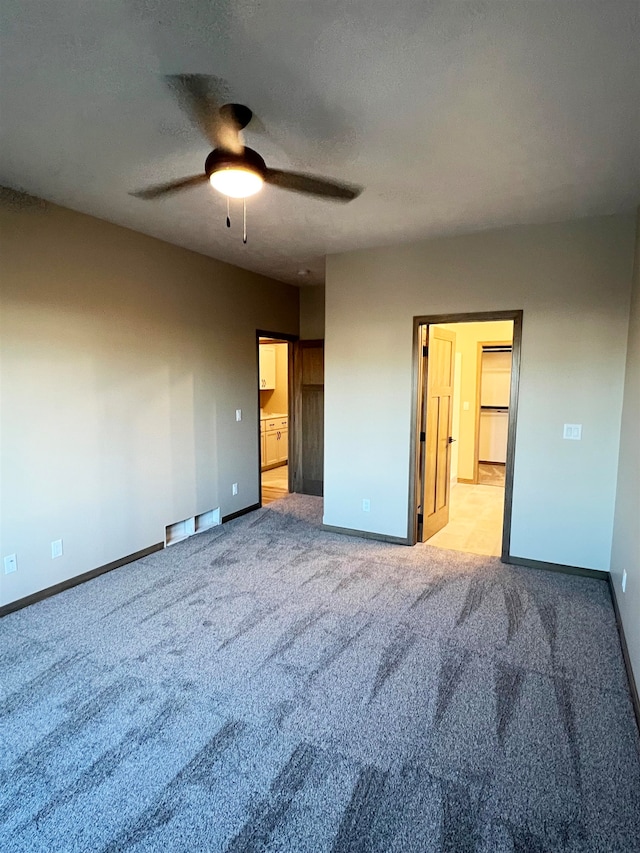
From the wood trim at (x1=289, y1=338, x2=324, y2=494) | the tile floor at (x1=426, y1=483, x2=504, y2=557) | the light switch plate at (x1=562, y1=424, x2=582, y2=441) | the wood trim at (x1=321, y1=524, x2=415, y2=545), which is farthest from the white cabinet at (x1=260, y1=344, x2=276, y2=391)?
the light switch plate at (x1=562, y1=424, x2=582, y2=441)

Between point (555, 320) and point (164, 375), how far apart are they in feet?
11.0

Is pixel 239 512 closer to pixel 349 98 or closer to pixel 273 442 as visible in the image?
pixel 273 442

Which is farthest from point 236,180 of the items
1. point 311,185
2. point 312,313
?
point 312,313

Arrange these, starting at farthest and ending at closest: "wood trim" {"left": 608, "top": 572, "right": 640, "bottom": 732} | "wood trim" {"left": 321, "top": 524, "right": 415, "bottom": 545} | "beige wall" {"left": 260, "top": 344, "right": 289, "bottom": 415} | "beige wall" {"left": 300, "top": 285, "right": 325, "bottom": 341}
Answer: "beige wall" {"left": 260, "top": 344, "right": 289, "bottom": 415}, "beige wall" {"left": 300, "top": 285, "right": 325, "bottom": 341}, "wood trim" {"left": 321, "top": 524, "right": 415, "bottom": 545}, "wood trim" {"left": 608, "top": 572, "right": 640, "bottom": 732}

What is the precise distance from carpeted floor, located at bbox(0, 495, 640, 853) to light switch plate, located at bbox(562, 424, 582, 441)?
1.13 m

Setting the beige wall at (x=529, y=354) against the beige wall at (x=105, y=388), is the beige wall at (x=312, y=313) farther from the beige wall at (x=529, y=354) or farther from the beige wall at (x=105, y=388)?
the beige wall at (x=529, y=354)

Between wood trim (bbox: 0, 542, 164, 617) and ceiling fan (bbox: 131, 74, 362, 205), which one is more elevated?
ceiling fan (bbox: 131, 74, 362, 205)

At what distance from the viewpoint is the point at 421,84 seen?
1.86m

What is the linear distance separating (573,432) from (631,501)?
0.95m

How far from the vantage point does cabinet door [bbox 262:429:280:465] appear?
7775 mm

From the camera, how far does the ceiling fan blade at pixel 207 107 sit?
1.85 m

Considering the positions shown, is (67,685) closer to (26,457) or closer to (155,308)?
(26,457)

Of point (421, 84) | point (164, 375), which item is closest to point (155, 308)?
point (164, 375)

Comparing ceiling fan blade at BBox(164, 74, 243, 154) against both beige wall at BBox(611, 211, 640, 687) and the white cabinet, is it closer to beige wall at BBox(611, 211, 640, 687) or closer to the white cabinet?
beige wall at BBox(611, 211, 640, 687)
